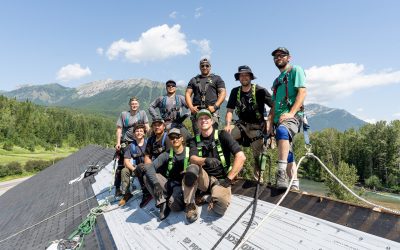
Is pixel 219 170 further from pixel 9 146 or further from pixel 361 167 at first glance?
pixel 9 146

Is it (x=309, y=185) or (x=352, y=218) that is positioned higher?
(x=352, y=218)

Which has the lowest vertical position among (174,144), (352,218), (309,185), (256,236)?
(309,185)

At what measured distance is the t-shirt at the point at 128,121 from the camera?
28.5 feet

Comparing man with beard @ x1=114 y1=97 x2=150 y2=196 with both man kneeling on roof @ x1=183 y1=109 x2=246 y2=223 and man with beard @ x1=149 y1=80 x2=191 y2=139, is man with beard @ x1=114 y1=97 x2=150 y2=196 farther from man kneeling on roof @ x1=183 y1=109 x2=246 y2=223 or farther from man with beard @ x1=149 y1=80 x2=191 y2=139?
man kneeling on roof @ x1=183 y1=109 x2=246 y2=223

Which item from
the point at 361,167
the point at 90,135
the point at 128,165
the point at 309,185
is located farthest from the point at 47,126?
the point at 128,165

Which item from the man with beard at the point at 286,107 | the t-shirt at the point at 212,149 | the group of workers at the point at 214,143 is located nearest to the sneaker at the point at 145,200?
the group of workers at the point at 214,143

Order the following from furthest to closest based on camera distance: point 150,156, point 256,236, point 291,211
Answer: point 150,156 → point 291,211 → point 256,236

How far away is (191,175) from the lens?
470 centimetres

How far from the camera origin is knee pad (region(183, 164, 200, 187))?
15.4 ft

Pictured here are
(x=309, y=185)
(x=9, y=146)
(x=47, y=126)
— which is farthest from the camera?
(x=47, y=126)

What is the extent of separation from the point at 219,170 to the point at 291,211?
4.64 feet

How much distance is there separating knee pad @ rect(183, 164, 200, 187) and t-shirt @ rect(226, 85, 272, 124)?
6.59 ft

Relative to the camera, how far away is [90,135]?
13975 cm

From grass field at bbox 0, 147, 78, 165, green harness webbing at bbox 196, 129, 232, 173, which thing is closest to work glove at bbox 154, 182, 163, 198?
green harness webbing at bbox 196, 129, 232, 173
